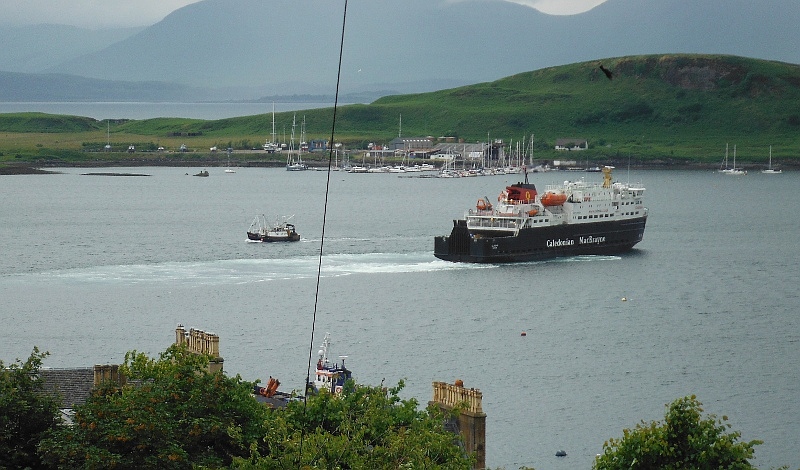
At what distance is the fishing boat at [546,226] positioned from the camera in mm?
80125

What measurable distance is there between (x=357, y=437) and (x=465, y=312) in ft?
138

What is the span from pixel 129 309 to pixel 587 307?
21058 millimetres

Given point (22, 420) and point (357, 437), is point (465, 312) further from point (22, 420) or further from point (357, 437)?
point (357, 437)

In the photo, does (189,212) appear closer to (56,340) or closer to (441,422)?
(56,340)

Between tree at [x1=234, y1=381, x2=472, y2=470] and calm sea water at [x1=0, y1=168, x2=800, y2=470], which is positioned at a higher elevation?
tree at [x1=234, y1=381, x2=472, y2=470]

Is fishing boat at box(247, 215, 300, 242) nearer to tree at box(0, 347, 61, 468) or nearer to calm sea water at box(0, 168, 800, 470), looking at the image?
calm sea water at box(0, 168, 800, 470)

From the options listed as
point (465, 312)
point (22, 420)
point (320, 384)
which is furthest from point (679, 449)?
point (465, 312)

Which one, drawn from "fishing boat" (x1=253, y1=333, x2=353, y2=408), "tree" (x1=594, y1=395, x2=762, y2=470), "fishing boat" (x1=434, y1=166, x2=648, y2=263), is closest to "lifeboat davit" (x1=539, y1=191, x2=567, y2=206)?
"fishing boat" (x1=434, y1=166, x2=648, y2=263)

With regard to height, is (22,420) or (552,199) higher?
(552,199)

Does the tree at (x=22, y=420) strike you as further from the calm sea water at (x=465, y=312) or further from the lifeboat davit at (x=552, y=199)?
the lifeboat davit at (x=552, y=199)

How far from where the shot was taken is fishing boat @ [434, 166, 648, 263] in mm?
80125

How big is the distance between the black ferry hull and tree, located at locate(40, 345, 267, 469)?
56.9 meters

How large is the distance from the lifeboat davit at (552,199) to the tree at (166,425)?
62017 millimetres

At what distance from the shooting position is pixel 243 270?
74.5 m
